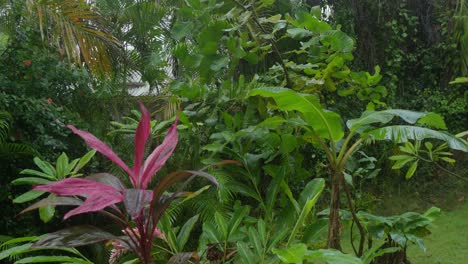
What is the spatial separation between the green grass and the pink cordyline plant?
8.50ft

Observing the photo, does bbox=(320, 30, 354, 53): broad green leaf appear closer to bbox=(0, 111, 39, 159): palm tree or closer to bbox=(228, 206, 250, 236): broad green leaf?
bbox=(228, 206, 250, 236): broad green leaf

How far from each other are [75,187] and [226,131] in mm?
1107

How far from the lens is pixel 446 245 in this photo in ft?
13.0

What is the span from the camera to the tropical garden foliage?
4.90 feet

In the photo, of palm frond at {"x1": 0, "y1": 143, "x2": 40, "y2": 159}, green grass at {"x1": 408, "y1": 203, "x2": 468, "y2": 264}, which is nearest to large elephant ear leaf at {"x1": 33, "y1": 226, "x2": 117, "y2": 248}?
green grass at {"x1": 408, "y1": 203, "x2": 468, "y2": 264}

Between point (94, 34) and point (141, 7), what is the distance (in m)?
2.56

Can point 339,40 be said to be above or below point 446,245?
above

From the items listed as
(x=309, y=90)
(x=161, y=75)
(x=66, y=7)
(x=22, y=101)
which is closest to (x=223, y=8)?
(x=309, y=90)

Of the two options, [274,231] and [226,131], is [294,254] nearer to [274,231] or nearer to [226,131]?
[274,231]

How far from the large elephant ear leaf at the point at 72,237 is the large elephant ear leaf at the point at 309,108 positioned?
853mm

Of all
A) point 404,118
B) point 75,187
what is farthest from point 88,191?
point 404,118

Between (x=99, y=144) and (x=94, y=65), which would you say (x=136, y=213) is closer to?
(x=99, y=144)

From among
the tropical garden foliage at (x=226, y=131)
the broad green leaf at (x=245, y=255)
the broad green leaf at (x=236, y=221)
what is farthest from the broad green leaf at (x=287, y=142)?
the broad green leaf at (x=245, y=255)

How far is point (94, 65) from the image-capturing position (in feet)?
16.9
